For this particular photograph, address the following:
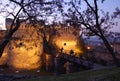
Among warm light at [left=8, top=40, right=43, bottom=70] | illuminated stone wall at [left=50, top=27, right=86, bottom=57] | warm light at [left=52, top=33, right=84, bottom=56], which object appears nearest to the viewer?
warm light at [left=8, top=40, right=43, bottom=70]

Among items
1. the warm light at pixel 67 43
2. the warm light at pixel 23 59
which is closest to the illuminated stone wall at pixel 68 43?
the warm light at pixel 67 43

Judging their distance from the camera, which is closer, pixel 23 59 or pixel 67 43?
pixel 23 59

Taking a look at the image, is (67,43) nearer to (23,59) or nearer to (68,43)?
(68,43)

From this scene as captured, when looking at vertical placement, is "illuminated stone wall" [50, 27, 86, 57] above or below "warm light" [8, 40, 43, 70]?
above

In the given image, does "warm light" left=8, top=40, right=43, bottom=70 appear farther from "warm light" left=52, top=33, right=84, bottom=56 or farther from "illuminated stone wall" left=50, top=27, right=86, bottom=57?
"warm light" left=52, top=33, right=84, bottom=56

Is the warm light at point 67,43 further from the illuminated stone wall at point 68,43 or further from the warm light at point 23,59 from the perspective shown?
the warm light at point 23,59

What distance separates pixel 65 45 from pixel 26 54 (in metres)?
8.72

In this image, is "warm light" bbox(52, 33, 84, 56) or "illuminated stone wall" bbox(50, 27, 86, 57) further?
"warm light" bbox(52, 33, 84, 56)

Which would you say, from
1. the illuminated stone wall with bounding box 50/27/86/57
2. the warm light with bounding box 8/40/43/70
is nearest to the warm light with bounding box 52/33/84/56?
the illuminated stone wall with bounding box 50/27/86/57

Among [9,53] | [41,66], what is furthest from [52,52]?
[9,53]

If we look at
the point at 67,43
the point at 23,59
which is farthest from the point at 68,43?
the point at 23,59

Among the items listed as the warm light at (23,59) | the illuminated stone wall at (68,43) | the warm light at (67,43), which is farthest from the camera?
the warm light at (67,43)

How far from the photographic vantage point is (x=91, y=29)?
20.0m

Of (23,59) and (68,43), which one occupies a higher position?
(68,43)
